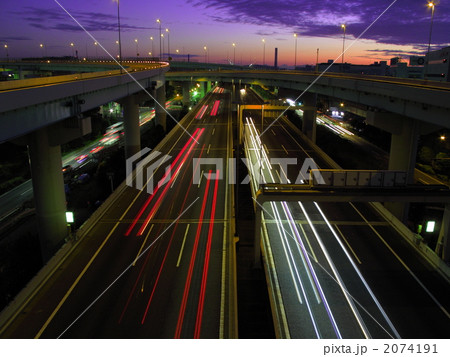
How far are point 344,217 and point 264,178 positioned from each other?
9209 mm

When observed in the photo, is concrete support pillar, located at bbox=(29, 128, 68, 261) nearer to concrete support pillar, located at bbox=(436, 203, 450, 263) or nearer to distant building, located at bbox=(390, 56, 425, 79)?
concrete support pillar, located at bbox=(436, 203, 450, 263)

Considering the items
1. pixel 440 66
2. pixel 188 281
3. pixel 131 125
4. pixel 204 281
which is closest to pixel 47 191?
pixel 188 281

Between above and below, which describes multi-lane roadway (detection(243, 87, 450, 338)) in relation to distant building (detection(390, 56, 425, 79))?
below

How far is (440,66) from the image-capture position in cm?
8694

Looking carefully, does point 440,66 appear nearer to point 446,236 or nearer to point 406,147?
point 406,147

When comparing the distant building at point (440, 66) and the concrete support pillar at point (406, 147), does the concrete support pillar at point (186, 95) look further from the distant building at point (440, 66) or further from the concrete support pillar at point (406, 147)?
the concrete support pillar at point (406, 147)

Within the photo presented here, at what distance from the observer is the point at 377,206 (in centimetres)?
2659

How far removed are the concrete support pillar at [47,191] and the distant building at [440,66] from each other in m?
82.4

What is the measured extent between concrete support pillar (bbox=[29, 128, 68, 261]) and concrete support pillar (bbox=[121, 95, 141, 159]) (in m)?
19.1

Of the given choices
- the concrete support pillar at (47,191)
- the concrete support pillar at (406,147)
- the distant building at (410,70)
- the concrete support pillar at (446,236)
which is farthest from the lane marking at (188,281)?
the distant building at (410,70)

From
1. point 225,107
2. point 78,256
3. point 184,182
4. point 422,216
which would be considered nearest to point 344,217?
point 422,216

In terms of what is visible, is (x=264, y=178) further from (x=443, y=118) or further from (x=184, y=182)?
(x=443, y=118)

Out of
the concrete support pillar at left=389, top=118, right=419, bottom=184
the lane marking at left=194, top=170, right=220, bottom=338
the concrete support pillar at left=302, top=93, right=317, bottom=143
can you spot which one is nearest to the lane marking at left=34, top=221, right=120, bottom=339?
Result: the lane marking at left=194, top=170, right=220, bottom=338

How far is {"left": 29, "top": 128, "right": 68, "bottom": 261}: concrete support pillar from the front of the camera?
21719 mm
